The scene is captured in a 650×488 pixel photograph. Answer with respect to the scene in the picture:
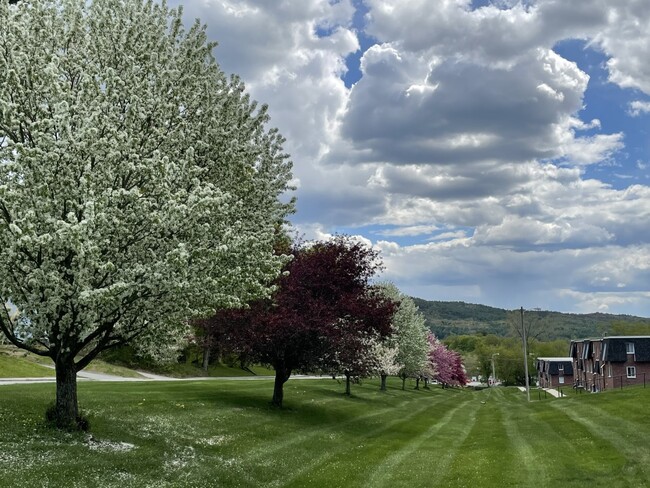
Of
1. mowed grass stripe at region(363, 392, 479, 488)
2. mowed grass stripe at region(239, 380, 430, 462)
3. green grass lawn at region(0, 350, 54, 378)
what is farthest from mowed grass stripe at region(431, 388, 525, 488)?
green grass lawn at region(0, 350, 54, 378)

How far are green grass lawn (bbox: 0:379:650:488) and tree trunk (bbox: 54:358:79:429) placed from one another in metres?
0.74

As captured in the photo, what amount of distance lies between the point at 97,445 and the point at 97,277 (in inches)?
244

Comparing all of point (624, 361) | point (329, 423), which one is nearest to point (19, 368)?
point (329, 423)

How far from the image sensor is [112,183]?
18.6 meters

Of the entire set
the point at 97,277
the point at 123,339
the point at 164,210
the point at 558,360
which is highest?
the point at 164,210

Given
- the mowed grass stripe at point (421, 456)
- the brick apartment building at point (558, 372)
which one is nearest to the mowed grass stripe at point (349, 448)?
the mowed grass stripe at point (421, 456)

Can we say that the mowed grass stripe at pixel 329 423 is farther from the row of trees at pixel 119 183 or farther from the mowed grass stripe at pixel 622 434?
the mowed grass stripe at pixel 622 434

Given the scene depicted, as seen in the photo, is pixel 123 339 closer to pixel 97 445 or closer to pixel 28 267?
pixel 97 445

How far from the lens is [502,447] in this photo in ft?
99.8

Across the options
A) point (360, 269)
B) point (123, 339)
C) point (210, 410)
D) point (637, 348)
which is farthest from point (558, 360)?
point (123, 339)

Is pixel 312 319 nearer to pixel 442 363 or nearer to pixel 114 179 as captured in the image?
pixel 114 179

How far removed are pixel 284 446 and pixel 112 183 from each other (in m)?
14.5

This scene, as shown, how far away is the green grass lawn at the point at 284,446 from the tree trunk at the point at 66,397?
0.74 m

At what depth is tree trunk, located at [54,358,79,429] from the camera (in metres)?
20.7
